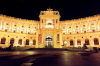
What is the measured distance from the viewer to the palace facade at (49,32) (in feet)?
144

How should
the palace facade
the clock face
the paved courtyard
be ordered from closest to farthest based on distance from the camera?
the paved courtyard, the palace facade, the clock face

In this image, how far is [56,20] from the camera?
51906 mm

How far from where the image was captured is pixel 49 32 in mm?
44312

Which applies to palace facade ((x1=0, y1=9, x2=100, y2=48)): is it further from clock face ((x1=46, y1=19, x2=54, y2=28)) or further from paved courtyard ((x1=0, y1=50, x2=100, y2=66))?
paved courtyard ((x1=0, y1=50, x2=100, y2=66))

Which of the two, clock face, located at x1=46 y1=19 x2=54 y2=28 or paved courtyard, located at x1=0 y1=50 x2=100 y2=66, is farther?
clock face, located at x1=46 y1=19 x2=54 y2=28

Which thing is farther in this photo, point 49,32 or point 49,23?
point 49,23

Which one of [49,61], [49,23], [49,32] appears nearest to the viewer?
[49,61]

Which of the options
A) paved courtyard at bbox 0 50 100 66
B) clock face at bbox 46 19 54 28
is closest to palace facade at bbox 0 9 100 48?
clock face at bbox 46 19 54 28

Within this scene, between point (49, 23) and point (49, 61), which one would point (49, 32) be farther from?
point (49, 61)

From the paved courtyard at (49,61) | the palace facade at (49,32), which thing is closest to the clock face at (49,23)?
the palace facade at (49,32)

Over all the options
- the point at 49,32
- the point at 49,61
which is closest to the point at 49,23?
the point at 49,32

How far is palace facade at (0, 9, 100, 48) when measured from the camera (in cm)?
4388

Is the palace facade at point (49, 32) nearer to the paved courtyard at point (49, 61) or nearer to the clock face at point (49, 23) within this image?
the clock face at point (49, 23)

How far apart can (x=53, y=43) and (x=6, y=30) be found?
80.4 feet
